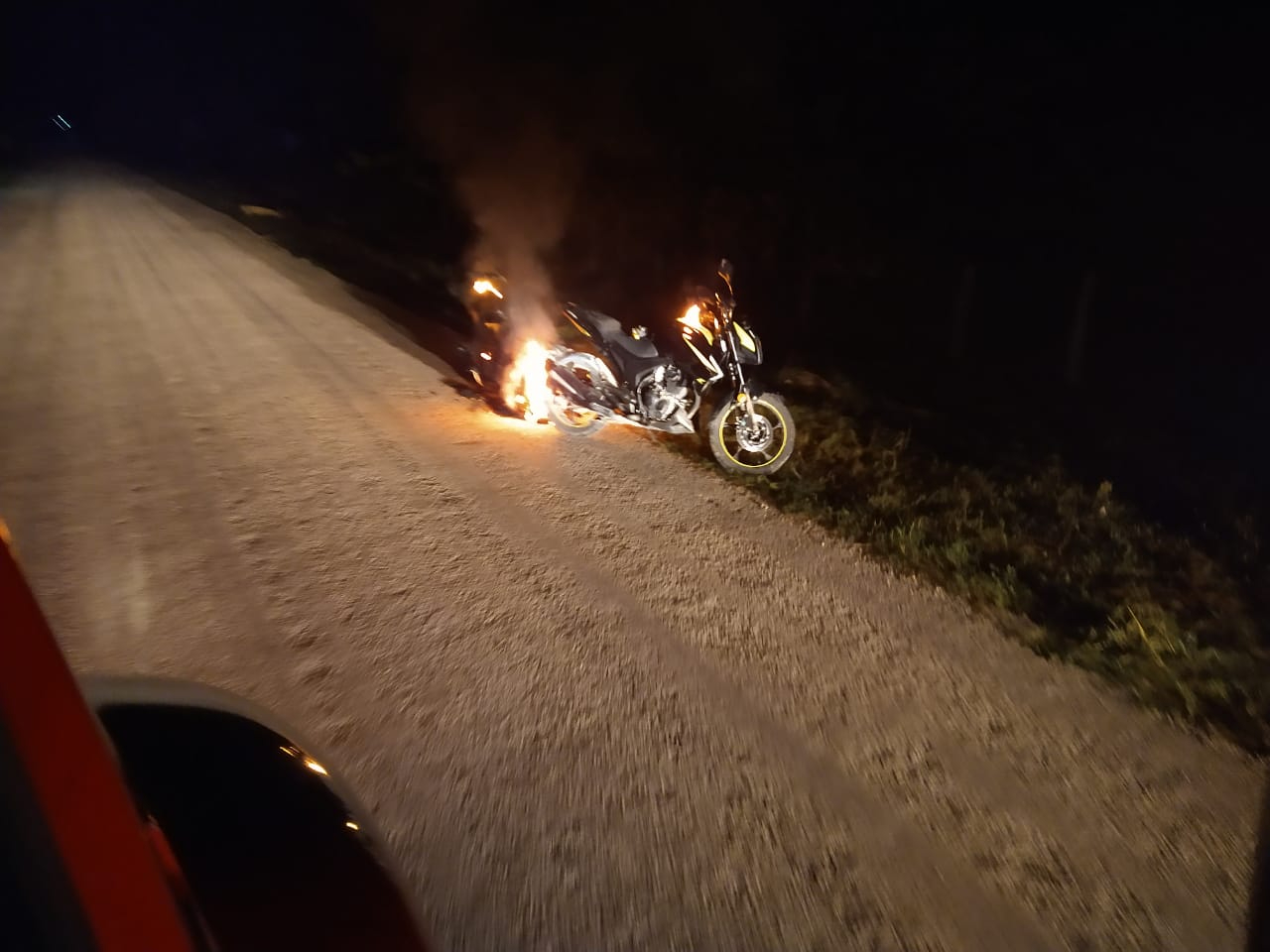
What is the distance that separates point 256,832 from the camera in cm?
199

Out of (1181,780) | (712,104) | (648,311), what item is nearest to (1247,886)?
(1181,780)

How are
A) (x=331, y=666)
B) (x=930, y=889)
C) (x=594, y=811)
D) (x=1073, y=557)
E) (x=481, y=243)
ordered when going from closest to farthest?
1. (x=930, y=889)
2. (x=594, y=811)
3. (x=331, y=666)
4. (x=1073, y=557)
5. (x=481, y=243)

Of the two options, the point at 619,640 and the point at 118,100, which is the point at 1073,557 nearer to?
the point at 619,640

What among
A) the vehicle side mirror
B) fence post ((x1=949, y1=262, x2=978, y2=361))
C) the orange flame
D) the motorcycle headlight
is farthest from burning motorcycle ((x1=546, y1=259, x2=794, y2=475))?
fence post ((x1=949, y1=262, x2=978, y2=361))

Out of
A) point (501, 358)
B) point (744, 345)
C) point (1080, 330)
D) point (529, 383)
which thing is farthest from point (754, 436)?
point (1080, 330)

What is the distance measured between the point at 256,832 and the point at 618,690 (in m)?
2.44

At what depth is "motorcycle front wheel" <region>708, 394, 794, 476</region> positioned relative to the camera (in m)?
7.48

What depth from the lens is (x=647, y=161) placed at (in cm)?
1585

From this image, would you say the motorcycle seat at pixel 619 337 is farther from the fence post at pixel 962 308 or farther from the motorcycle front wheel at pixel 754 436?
the fence post at pixel 962 308

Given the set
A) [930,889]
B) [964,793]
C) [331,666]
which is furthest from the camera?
[331,666]

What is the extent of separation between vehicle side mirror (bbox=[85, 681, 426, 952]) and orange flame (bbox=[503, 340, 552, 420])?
6137mm

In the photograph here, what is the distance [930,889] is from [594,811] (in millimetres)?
1141

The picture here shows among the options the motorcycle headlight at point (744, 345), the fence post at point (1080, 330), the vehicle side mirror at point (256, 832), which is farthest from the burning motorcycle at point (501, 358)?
the fence post at point (1080, 330)

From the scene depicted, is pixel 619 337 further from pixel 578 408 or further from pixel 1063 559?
pixel 1063 559
